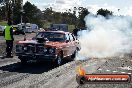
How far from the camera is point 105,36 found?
83.1 feet

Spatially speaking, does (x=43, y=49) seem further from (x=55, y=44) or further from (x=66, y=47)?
(x=66, y=47)

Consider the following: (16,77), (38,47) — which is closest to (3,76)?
(16,77)

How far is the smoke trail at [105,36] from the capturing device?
910 inches

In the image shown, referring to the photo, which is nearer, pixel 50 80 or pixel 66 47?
pixel 50 80

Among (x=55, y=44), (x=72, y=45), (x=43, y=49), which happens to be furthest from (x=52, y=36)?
(x=72, y=45)

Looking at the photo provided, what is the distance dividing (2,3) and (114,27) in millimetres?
71069

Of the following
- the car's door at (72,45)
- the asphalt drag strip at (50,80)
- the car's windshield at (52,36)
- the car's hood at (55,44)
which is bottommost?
the asphalt drag strip at (50,80)

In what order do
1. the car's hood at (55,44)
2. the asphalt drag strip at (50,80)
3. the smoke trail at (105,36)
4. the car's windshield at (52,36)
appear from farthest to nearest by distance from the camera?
the smoke trail at (105,36) < the car's windshield at (52,36) < the car's hood at (55,44) < the asphalt drag strip at (50,80)

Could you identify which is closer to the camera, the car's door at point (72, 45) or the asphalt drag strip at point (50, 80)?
the asphalt drag strip at point (50, 80)

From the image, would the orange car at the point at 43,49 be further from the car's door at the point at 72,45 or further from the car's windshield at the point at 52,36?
the car's door at the point at 72,45

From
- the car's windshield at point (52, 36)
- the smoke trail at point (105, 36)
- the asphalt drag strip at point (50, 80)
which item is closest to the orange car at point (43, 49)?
the car's windshield at point (52, 36)

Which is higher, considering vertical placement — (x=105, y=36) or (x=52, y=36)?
(x=52, y=36)

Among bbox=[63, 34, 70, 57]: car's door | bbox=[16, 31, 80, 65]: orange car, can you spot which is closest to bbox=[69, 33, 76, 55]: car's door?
bbox=[63, 34, 70, 57]: car's door

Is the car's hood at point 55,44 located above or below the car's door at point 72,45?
above
